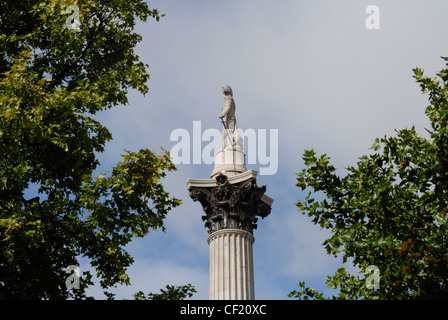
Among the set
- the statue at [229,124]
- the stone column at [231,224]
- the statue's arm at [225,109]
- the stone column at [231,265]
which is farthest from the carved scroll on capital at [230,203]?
the statue's arm at [225,109]

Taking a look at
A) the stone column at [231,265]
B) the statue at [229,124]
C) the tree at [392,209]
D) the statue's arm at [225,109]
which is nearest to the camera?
the tree at [392,209]

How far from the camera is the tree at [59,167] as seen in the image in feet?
39.9

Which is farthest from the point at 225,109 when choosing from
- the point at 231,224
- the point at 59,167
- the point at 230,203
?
the point at 59,167

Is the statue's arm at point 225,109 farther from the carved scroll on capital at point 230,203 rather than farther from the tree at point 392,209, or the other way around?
the tree at point 392,209

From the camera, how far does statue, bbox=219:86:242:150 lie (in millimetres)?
24469

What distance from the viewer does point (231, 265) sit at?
21.1 meters

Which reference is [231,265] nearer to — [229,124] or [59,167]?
[229,124]

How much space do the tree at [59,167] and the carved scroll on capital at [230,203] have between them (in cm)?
742

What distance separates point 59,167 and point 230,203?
30.2ft

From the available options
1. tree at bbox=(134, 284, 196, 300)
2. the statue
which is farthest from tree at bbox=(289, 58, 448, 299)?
the statue

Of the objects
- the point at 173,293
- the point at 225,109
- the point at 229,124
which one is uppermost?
the point at 225,109

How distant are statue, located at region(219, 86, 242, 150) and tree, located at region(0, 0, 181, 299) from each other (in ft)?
30.2
